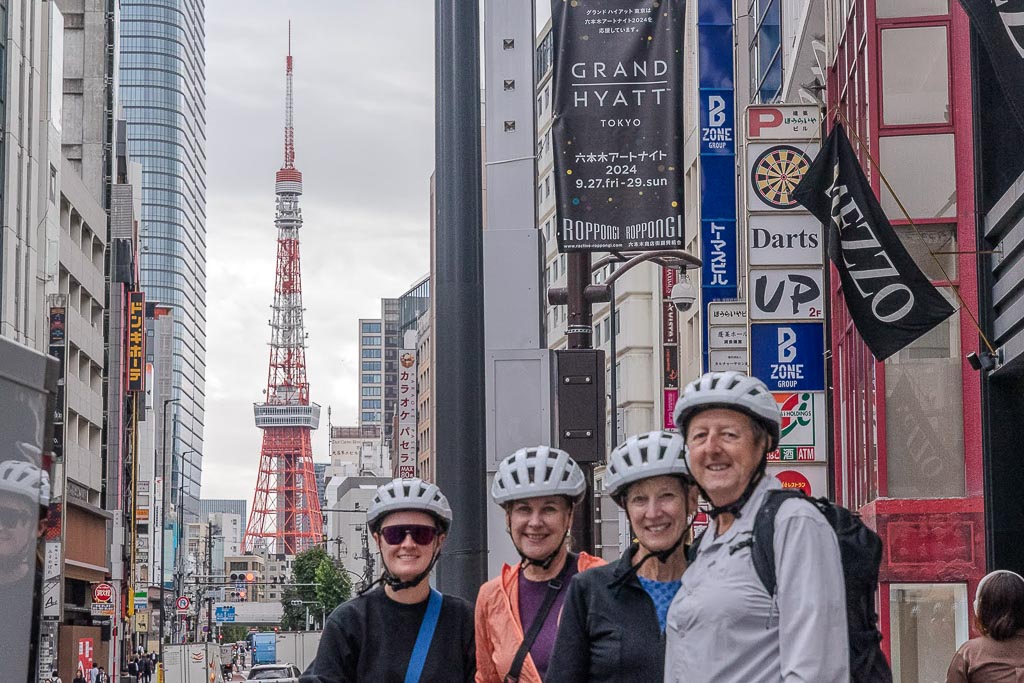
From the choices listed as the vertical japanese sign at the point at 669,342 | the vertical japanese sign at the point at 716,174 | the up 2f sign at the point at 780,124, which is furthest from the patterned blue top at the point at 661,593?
the vertical japanese sign at the point at 669,342

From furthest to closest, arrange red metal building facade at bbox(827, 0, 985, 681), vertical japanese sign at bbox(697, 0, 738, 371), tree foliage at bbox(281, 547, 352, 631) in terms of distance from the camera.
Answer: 1. tree foliage at bbox(281, 547, 352, 631)
2. vertical japanese sign at bbox(697, 0, 738, 371)
3. red metal building facade at bbox(827, 0, 985, 681)

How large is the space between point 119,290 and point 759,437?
73.8 metres

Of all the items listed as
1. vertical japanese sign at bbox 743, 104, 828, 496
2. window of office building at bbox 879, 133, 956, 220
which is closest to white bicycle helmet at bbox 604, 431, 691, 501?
window of office building at bbox 879, 133, 956, 220

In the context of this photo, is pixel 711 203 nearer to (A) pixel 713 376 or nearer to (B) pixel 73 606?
(A) pixel 713 376

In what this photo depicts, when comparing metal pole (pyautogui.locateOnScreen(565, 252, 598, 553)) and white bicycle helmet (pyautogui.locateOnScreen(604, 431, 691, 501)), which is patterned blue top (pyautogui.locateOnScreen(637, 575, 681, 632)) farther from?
metal pole (pyautogui.locateOnScreen(565, 252, 598, 553))

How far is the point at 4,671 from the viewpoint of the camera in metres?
4.38

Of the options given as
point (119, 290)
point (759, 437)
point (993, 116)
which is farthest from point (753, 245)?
point (119, 290)

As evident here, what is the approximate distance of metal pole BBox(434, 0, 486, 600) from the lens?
7.96 metres

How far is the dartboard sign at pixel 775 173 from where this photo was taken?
22.1 metres

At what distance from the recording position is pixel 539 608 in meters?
6.04

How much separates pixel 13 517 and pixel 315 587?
150m

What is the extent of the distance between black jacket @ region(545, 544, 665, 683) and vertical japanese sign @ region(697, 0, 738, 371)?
2253cm

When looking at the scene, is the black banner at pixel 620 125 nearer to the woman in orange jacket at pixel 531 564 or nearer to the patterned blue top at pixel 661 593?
the woman in orange jacket at pixel 531 564

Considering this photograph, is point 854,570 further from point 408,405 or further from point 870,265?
point 408,405
